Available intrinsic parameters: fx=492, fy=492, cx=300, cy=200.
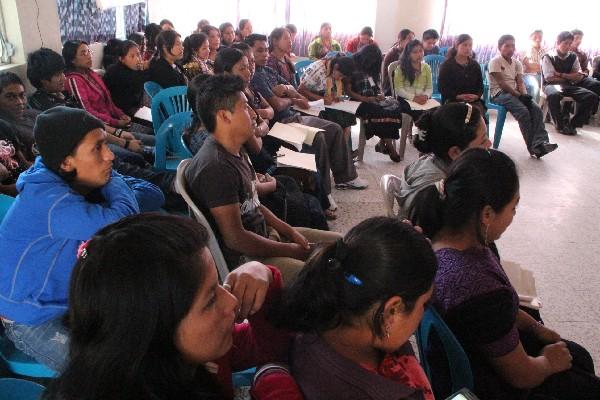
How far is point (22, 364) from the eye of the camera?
1333mm

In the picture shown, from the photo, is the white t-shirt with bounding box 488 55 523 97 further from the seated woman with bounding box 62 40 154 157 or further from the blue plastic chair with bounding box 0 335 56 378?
the blue plastic chair with bounding box 0 335 56 378

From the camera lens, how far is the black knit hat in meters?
1.42

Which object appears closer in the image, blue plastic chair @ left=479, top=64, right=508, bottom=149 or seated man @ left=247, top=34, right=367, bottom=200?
seated man @ left=247, top=34, right=367, bottom=200

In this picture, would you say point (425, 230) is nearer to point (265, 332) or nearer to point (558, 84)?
point (265, 332)

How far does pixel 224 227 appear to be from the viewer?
165 centimetres

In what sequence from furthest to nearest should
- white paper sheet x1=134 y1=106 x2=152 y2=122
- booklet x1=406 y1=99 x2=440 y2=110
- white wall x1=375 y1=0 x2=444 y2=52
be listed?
white wall x1=375 y1=0 x2=444 y2=52
booklet x1=406 y1=99 x2=440 y2=110
white paper sheet x1=134 y1=106 x2=152 y2=122

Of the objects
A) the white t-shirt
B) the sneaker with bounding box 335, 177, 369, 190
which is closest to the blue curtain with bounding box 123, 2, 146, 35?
the sneaker with bounding box 335, 177, 369, 190

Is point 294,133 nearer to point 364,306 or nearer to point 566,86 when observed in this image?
point 364,306

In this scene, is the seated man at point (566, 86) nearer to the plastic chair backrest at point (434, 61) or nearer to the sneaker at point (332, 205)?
the plastic chair backrest at point (434, 61)

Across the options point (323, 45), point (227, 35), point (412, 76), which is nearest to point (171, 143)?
point (412, 76)

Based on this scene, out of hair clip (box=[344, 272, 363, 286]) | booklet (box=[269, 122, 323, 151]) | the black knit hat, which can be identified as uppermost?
the black knit hat

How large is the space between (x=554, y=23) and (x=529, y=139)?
2798 millimetres

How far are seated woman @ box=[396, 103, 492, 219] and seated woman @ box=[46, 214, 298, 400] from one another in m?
1.24

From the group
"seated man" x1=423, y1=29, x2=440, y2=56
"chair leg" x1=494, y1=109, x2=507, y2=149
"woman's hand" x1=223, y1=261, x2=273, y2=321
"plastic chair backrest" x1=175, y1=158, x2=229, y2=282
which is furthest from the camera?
"seated man" x1=423, y1=29, x2=440, y2=56
